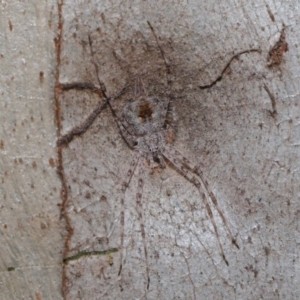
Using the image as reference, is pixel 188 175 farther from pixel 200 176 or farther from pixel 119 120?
pixel 119 120

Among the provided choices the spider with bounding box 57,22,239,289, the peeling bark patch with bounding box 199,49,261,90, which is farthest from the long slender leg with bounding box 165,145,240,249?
the peeling bark patch with bounding box 199,49,261,90

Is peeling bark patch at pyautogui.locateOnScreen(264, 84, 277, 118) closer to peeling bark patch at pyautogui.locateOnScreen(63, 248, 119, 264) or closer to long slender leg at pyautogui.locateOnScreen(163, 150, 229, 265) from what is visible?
long slender leg at pyautogui.locateOnScreen(163, 150, 229, 265)

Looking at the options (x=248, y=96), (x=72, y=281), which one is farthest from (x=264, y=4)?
(x=72, y=281)

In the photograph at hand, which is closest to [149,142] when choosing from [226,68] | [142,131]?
[142,131]

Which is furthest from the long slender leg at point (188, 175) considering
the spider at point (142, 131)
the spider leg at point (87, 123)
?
the spider leg at point (87, 123)

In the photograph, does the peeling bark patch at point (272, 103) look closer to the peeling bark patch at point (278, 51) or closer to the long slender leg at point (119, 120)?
the peeling bark patch at point (278, 51)

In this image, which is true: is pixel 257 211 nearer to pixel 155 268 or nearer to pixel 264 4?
pixel 155 268
